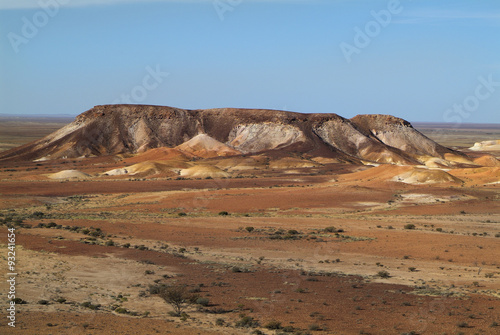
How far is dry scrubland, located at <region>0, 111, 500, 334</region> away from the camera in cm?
2078

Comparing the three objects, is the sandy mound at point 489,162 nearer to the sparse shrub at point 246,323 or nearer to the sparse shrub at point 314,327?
the sparse shrub at point 314,327

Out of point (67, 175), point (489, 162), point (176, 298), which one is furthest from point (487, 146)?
point (176, 298)

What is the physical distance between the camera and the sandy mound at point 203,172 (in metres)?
93.2

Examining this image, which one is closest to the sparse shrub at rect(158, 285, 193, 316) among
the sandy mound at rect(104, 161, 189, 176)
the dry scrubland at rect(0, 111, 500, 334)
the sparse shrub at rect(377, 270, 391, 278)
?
the dry scrubland at rect(0, 111, 500, 334)

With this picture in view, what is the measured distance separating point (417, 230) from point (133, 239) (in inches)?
831

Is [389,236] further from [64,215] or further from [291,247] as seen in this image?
[64,215]

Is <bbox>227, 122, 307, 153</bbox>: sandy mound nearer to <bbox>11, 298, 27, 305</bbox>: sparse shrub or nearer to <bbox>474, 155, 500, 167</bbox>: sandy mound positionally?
<bbox>474, 155, 500, 167</bbox>: sandy mound

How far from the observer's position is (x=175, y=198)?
6544cm

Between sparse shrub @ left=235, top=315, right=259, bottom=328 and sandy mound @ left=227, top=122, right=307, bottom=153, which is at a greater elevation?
sandy mound @ left=227, top=122, right=307, bottom=153

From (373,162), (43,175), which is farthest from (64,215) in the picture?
(373,162)

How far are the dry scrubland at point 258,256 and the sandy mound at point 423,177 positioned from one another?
259mm

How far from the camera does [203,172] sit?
93.9 meters

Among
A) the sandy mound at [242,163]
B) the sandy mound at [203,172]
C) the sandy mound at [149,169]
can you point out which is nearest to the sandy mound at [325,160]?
the sandy mound at [242,163]

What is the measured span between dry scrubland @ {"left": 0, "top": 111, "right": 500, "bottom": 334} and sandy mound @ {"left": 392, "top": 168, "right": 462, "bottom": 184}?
0.26 meters
